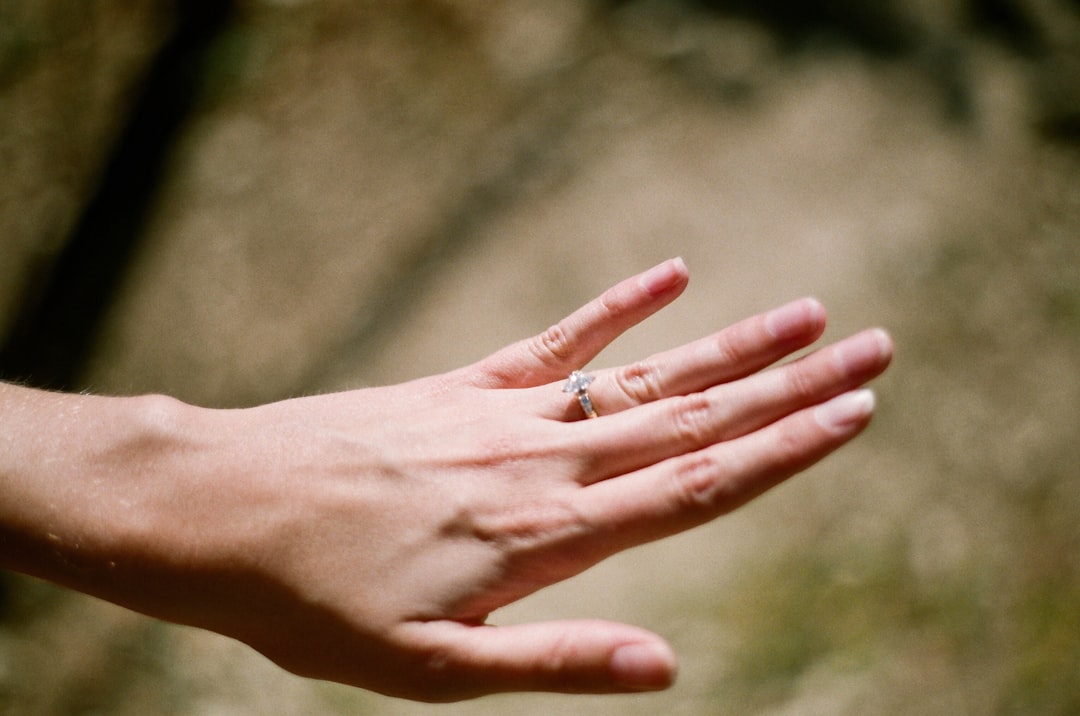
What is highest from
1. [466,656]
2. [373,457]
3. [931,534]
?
[931,534]

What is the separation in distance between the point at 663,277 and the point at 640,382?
0.18 m

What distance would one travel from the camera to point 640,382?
118cm

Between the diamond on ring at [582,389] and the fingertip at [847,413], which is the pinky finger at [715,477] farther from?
the diamond on ring at [582,389]

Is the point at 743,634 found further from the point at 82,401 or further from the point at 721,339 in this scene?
the point at 82,401

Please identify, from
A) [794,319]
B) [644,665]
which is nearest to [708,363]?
[794,319]

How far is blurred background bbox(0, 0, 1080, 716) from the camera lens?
2.10m

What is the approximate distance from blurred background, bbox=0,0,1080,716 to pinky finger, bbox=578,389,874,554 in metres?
1.12

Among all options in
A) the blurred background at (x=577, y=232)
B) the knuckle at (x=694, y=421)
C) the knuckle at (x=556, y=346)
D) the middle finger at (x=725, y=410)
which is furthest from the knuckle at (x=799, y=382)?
the blurred background at (x=577, y=232)

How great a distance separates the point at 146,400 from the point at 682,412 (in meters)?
0.84

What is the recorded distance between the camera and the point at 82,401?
4.15ft

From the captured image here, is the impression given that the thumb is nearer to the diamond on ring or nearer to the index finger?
the diamond on ring

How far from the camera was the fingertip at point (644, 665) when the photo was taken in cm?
92

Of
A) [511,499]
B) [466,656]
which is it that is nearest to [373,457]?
[511,499]

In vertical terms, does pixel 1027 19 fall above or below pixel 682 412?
above
